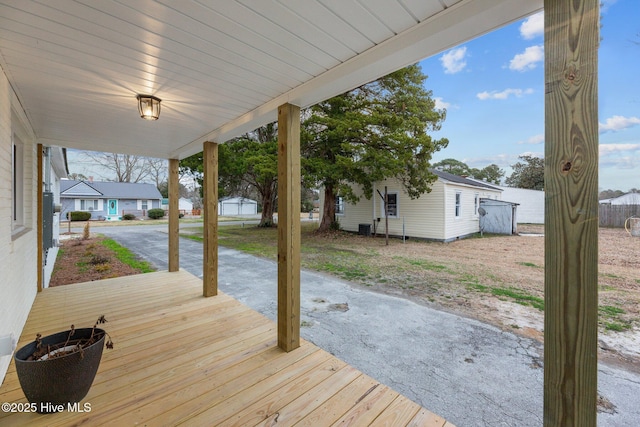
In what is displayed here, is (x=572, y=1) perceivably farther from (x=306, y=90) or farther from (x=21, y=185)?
(x=21, y=185)

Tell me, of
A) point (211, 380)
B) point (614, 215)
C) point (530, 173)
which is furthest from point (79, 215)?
point (530, 173)

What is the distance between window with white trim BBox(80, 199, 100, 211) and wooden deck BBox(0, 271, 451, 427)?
25242 mm

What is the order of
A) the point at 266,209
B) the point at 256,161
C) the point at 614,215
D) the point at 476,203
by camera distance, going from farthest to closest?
1. the point at 266,209
2. the point at 476,203
3. the point at 614,215
4. the point at 256,161

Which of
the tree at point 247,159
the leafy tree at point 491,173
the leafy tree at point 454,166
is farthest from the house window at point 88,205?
the leafy tree at point 491,173

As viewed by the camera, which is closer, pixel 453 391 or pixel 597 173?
pixel 597 173

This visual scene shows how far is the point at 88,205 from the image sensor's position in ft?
75.0

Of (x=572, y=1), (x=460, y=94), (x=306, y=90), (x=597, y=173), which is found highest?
(x=460, y=94)

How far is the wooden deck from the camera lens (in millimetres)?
1682

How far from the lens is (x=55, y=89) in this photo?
2338 millimetres

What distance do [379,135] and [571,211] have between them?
354 inches

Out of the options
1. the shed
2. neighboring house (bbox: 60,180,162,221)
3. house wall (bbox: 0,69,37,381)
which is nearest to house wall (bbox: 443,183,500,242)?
the shed

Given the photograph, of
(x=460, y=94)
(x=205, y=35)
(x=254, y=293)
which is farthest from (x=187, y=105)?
(x=460, y=94)

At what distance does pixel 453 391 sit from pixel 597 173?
5.76 feet

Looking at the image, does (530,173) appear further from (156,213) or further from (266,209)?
(156,213)
